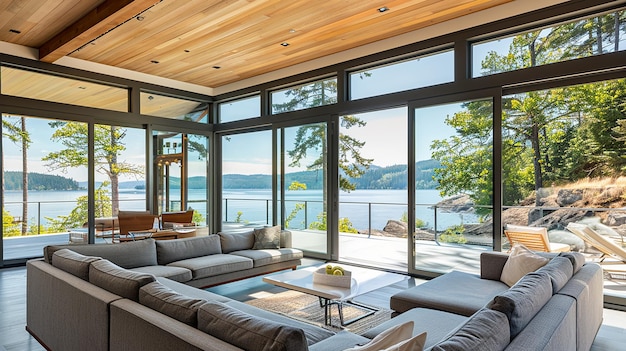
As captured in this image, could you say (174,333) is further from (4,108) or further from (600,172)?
(4,108)

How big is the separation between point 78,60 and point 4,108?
4.22 feet

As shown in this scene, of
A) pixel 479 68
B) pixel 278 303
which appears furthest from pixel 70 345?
pixel 479 68

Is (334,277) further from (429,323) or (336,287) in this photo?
(429,323)

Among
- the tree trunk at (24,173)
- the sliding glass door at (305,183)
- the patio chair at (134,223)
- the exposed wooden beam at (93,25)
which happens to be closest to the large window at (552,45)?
the sliding glass door at (305,183)

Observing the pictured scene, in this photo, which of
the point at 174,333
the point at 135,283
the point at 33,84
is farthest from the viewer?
the point at 33,84

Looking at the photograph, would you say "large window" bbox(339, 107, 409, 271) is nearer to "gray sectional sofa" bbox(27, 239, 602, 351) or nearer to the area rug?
the area rug

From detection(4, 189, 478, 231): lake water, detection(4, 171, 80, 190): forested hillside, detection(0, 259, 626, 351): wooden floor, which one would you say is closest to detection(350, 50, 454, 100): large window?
detection(4, 189, 478, 231): lake water

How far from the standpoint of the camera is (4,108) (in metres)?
5.72

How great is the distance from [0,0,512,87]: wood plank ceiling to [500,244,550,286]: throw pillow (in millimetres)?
2801

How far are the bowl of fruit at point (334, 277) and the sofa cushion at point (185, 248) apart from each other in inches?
67.4

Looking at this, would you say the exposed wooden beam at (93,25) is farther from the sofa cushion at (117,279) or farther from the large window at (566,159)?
the large window at (566,159)

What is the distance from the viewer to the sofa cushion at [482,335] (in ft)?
4.50

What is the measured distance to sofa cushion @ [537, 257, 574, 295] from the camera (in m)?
2.37

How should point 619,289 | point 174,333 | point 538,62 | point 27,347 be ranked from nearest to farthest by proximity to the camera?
point 174,333 < point 27,347 < point 619,289 < point 538,62
